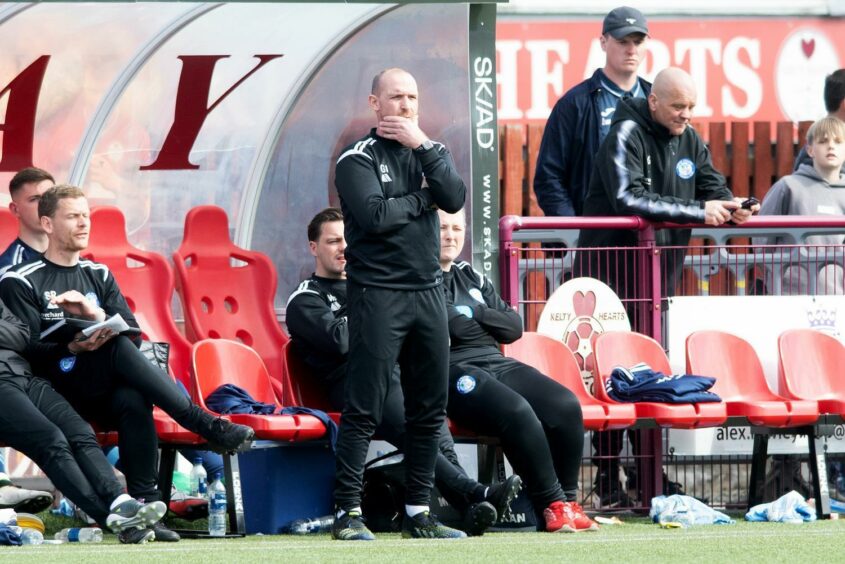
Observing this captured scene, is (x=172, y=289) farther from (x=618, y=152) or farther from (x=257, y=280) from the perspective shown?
(x=618, y=152)

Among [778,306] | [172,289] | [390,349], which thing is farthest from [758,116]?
[390,349]

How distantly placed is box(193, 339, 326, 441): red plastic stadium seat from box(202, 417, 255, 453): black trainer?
0.86 feet

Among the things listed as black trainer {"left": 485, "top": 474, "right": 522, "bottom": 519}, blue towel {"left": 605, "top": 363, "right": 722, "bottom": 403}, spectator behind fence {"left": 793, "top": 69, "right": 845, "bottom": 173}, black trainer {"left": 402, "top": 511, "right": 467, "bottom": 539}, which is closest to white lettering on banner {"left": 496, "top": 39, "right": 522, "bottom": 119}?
spectator behind fence {"left": 793, "top": 69, "right": 845, "bottom": 173}

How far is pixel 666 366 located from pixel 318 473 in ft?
6.55

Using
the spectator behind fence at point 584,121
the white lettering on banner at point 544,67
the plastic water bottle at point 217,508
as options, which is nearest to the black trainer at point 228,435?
the plastic water bottle at point 217,508

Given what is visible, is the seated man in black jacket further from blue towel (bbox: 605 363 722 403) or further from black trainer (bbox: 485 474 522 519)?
blue towel (bbox: 605 363 722 403)

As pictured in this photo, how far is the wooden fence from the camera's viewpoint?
49.2 feet

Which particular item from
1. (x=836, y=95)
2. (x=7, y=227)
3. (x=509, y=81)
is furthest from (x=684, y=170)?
(x=509, y=81)

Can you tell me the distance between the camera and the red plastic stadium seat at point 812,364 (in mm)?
9195

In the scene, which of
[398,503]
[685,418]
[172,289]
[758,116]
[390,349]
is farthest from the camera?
[758,116]

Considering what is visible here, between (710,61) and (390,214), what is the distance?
10469 millimetres

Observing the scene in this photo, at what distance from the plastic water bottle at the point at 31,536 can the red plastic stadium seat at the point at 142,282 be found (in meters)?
1.85

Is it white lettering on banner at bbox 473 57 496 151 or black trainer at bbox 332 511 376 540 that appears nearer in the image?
black trainer at bbox 332 511 376 540

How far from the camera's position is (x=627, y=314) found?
30.6 ft
